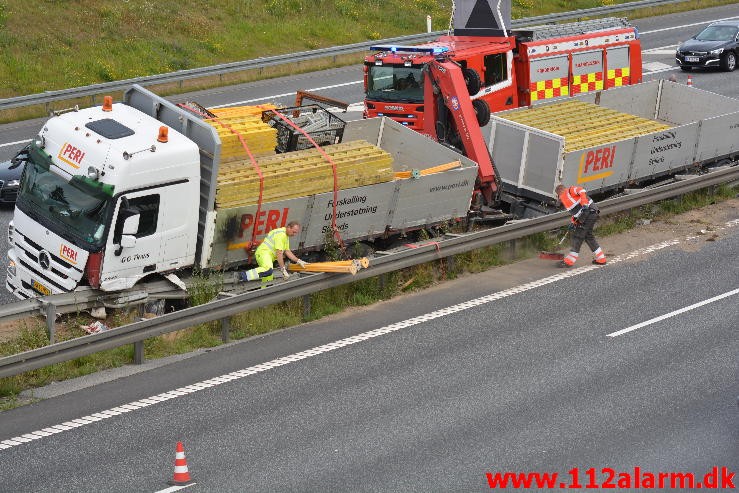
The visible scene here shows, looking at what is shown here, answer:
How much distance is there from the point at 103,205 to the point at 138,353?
1.87 m

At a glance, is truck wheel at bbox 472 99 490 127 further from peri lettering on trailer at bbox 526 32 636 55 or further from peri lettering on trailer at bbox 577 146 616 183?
peri lettering on trailer at bbox 526 32 636 55

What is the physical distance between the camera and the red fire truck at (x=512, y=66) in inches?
877

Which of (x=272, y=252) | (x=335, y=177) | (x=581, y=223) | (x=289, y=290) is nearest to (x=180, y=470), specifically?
(x=289, y=290)

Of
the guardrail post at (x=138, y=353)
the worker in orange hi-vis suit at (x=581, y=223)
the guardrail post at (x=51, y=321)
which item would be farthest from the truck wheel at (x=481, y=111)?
the guardrail post at (x=51, y=321)

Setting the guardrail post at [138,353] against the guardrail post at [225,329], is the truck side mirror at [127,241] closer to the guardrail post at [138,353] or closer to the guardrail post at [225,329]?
the guardrail post at [138,353]

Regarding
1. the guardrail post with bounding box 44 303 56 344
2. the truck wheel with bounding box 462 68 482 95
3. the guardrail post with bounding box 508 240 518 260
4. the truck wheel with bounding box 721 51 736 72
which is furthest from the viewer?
the truck wheel with bounding box 721 51 736 72

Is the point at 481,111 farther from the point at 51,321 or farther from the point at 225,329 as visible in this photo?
the point at 51,321

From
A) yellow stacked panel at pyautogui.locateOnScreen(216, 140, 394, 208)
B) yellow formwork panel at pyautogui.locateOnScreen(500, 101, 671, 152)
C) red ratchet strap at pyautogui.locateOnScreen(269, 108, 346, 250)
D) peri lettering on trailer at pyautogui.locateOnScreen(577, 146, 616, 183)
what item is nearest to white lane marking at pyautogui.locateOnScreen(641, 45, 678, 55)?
yellow formwork panel at pyautogui.locateOnScreen(500, 101, 671, 152)

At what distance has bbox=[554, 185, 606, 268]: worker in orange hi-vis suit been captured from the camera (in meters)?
18.4

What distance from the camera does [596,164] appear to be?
19984 mm

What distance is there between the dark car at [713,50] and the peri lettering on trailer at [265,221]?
68.6ft

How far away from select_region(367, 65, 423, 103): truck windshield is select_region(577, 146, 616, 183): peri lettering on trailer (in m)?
3.78

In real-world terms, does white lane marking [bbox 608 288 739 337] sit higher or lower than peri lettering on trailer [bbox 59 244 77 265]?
lower

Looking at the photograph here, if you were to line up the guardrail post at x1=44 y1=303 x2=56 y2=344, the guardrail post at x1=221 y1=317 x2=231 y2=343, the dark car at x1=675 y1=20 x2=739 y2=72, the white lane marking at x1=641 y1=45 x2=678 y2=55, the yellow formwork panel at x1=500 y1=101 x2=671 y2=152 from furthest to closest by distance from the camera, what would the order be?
1. the white lane marking at x1=641 y1=45 x2=678 y2=55
2. the dark car at x1=675 y1=20 x2=739 y2=72
3. the yellow formwork panel at x1=500 y1=101 x2=671 y2=152
4. the guardrail post at x1=221 y1=317 x2=231 y2=343
5. the guardrail post at x1=44 y1=303 x2=56 y2=344
